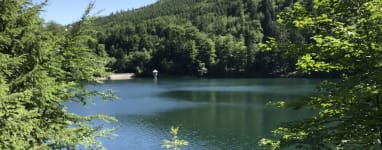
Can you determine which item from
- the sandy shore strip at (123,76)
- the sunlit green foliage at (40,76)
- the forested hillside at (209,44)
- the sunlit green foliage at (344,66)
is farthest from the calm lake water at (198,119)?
the sandy shore strip at (123,76)

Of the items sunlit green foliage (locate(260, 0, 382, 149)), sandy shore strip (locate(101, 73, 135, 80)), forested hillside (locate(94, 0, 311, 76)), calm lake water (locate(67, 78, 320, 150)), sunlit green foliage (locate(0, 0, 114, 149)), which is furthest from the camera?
sandy shore strip (locate(101, 73, 135, 80))

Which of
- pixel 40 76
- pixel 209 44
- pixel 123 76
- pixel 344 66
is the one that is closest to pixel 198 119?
pixel 40 76

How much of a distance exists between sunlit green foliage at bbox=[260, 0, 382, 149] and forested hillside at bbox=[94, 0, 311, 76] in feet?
320

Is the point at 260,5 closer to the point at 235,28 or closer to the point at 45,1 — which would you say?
the point at 235,28

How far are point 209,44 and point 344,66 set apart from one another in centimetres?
12930

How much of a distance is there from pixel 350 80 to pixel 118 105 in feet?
185

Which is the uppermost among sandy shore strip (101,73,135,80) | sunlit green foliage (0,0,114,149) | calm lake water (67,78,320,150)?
sunlit green foliage (0,0,114,149)

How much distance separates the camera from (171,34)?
515 feet

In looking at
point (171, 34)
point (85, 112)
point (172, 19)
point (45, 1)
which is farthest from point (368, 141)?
point (172, 19)

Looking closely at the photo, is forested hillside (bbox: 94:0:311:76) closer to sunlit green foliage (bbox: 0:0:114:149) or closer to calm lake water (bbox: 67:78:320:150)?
calm lake water (bbox: 67:78:320:150)

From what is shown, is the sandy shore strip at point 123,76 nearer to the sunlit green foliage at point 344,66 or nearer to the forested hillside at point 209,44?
the forested hillside at point 209,44

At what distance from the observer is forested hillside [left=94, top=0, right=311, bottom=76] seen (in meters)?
124

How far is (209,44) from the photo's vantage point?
13550cm

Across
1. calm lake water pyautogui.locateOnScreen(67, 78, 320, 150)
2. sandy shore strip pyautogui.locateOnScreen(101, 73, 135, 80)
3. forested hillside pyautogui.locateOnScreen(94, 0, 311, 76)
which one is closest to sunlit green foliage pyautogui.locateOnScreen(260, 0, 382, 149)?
calm lake water pyautogui.locateOnScreen(67, 78, 320, 150)
